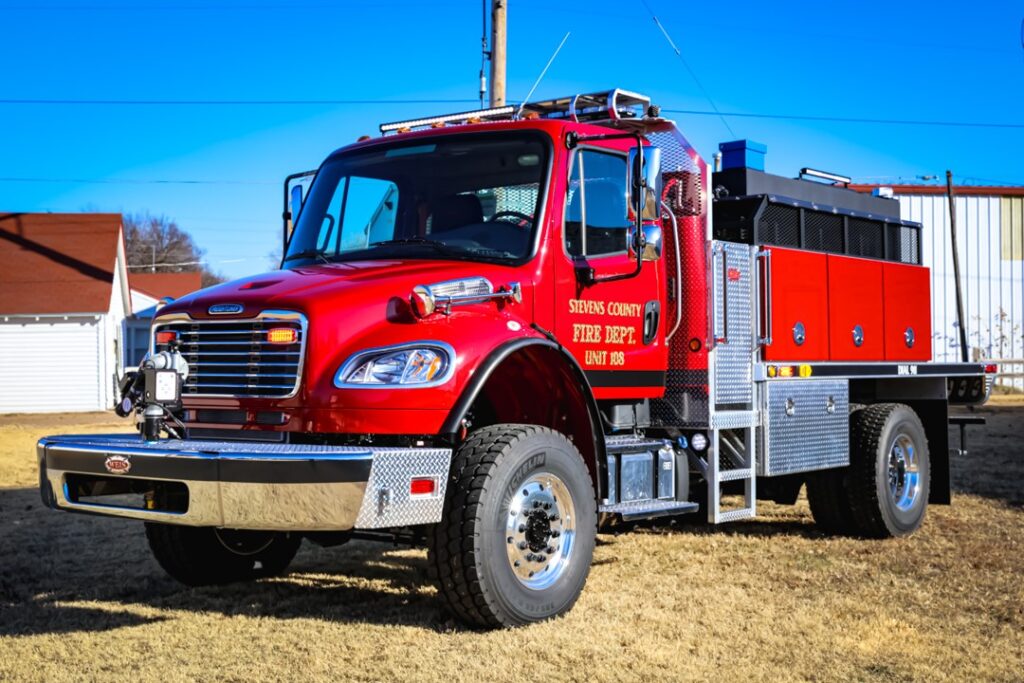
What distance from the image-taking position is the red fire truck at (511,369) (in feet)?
18.2

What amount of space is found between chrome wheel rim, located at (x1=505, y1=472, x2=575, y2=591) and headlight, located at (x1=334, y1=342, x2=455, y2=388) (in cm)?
79

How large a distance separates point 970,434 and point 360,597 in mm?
14971

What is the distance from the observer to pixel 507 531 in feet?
19.3

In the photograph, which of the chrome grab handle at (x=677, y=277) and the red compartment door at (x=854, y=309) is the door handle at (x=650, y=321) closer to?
the chrome grab handle at (x=677, y=277)

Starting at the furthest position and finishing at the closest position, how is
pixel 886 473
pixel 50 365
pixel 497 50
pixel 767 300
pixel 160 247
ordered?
pixel 160 247
pixel 50 365
pixel 497 50
pixel 886 473
pixel 767 300

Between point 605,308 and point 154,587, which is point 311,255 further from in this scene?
point 154,587

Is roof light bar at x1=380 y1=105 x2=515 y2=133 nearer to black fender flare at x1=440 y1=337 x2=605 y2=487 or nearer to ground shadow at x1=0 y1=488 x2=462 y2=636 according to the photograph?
black fender flare at x1=440 y1=337 x2=605 y2=487

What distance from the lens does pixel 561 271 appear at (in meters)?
6.60

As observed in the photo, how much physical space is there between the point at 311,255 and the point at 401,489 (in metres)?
2.18

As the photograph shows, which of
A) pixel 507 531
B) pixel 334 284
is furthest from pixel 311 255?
pixel 507 531

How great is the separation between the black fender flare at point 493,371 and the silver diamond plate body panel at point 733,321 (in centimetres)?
153

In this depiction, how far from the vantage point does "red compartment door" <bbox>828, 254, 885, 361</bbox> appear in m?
9.11

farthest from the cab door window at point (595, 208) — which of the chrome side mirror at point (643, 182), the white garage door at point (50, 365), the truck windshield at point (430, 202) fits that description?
the white garage door at point (50, 365)

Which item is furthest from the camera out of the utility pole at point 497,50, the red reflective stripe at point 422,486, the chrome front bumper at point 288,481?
the utility pole at point 497,50
